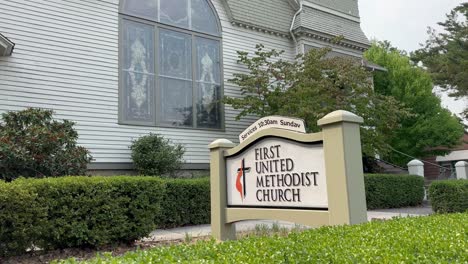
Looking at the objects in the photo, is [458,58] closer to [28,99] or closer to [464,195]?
[464,195]

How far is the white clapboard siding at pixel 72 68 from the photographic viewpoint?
1112 cm

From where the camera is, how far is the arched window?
12977 millimetres

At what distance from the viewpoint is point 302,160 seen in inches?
208

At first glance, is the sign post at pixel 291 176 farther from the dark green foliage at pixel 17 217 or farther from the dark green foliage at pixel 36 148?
the dark green foliage at pixel 36 148

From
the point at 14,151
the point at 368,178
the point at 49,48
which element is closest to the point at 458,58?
the point at 368,178

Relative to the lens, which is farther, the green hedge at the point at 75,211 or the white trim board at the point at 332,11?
the white trim board at the point at 332,11

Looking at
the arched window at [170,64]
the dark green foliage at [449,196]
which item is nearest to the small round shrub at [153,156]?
the arched window at [170,64]

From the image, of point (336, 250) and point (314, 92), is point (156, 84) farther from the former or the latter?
point (336, 250)

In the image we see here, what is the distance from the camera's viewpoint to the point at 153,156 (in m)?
11.9

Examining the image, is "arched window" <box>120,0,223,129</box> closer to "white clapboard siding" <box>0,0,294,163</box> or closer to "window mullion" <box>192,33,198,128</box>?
"window mullion" <box>192,33,198,128</box>

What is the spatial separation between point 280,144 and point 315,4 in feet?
44.7

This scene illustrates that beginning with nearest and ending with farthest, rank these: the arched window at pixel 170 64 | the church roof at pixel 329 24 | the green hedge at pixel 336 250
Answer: the green hedge at pixel 336 250, the arched window at pixel 170 64, the church roof at pixel 329 24

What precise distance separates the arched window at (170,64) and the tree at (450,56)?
14.8 metres

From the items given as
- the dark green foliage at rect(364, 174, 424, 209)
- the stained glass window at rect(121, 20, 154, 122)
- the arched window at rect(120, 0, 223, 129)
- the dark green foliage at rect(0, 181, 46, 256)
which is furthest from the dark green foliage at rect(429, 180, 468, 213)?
the dark green foliage at rect(0, 181, 46, 256)
